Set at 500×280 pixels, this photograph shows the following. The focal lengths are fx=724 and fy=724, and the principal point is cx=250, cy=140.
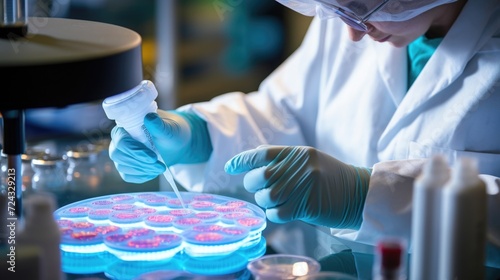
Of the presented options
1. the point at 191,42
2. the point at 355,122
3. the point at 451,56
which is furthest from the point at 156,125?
the point at 191,42

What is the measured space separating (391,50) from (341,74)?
207 mm

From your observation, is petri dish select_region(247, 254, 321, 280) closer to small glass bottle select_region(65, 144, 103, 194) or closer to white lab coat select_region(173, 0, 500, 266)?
white lab coat select_region(173, 0, 500, 266)

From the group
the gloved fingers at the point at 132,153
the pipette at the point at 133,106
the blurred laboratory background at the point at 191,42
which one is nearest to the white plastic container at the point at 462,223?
the pipette at the point at 133,106

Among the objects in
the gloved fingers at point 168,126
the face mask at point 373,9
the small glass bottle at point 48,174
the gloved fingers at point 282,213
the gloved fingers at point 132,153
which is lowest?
the small glass bottle at point 48,174

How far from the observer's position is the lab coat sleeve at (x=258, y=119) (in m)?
1.99

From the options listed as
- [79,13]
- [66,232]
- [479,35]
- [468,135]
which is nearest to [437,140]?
[468,135]

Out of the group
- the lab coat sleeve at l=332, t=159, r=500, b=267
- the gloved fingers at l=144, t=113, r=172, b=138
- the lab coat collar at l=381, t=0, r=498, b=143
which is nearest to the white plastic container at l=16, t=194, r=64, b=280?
the gloved fingers at l=144, t=113, r=172, b=138

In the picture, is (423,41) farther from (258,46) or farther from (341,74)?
(258,46)

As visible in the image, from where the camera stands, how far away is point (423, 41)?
1.94 meters

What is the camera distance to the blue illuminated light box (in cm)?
138

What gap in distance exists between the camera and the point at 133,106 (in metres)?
1.54

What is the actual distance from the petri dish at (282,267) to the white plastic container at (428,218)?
223mm

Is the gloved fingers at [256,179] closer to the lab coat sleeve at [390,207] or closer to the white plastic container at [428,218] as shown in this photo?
the lab coat sleeve at [390,207]

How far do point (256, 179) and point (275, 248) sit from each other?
0.51 feet
